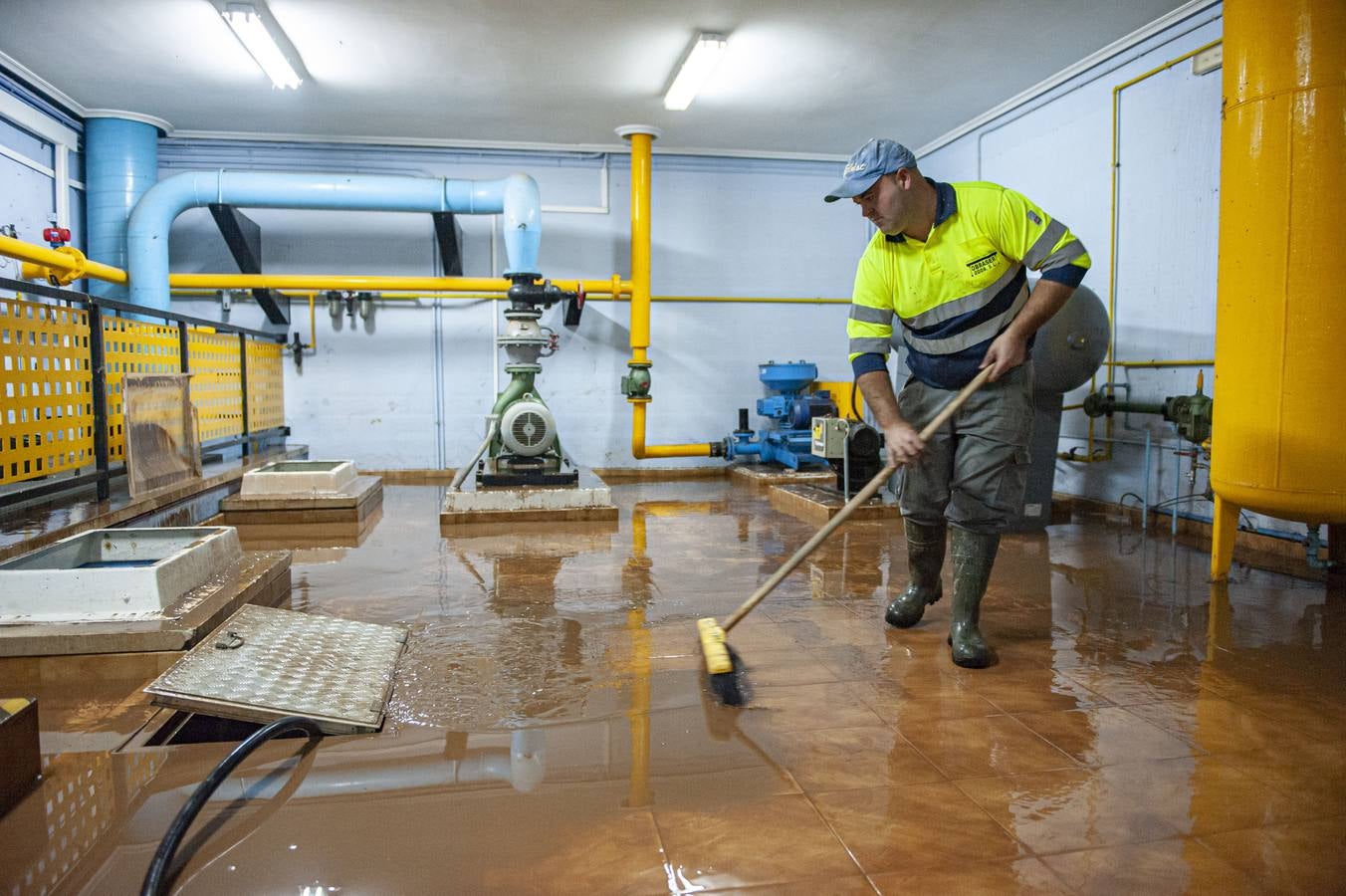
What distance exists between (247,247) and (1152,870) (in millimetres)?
7442

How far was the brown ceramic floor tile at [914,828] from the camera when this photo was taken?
1.48 metres

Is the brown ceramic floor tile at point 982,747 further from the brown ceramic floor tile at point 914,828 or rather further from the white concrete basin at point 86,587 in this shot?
the white concrete basin at point 86,587

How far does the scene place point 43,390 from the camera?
11.6 ft

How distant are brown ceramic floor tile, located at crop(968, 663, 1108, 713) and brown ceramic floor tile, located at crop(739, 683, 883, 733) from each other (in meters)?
0.38

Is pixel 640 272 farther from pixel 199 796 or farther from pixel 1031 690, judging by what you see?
pixel 199 796

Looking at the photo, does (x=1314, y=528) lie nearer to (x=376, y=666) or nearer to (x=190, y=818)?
(x=376, y=666)

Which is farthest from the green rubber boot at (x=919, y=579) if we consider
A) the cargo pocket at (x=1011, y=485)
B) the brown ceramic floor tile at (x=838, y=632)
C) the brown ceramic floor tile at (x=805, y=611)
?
the cargo pocket at (x=1011, y=485)

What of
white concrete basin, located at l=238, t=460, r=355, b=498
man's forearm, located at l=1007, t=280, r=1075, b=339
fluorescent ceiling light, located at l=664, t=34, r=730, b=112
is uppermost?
fluorescent ceiling light, located at l=664, t=34, r=730, b=112

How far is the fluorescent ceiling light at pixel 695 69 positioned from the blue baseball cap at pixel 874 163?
3195mm

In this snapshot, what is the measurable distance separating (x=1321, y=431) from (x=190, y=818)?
3.72 m

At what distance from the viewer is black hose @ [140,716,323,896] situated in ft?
4.36

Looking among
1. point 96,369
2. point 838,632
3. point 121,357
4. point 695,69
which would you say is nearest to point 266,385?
point 121,357

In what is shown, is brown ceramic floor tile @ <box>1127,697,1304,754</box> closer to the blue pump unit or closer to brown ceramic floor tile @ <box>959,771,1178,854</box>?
brown ceramic floor tile @ <box>959,771,1178,854</box>

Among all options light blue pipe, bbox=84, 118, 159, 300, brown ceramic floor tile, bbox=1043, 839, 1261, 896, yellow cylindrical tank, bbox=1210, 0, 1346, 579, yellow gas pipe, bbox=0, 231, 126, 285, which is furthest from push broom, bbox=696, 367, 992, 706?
light blue pipe, bbox=84, 118, 159, 300
